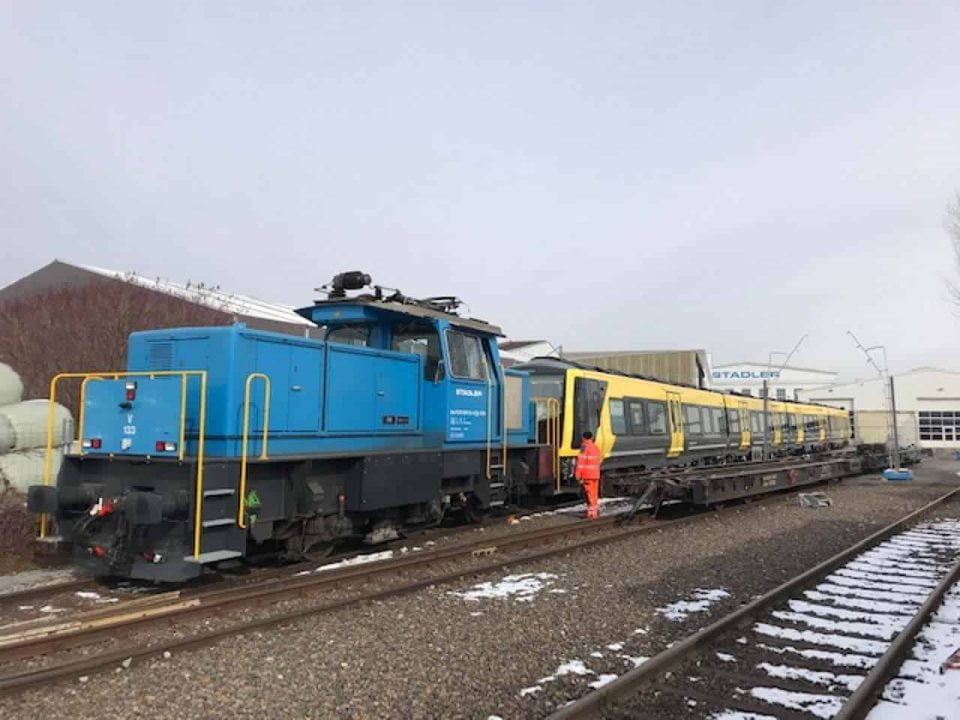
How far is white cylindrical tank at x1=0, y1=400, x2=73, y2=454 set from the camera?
11703 mm

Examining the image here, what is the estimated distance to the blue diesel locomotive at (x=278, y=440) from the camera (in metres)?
7.20

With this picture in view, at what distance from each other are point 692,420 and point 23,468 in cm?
1626

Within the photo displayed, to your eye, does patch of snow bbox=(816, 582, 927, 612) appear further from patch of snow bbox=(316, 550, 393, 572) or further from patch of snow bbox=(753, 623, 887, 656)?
patch of snow bbox=(316, 550, 393, 572)

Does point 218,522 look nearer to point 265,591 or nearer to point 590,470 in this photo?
point 265,591

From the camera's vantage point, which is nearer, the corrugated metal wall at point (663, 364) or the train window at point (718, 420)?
the train window at point (718, 420)

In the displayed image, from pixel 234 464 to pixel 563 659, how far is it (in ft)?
12.5

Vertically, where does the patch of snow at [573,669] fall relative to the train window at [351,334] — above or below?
below

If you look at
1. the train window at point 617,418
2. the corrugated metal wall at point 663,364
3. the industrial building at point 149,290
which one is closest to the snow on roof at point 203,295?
the industrial building at point 149,290

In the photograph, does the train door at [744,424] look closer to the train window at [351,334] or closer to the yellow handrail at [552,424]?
the yellow handrail at [552,424]

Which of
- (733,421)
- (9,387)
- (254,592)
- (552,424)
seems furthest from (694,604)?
(733,421)

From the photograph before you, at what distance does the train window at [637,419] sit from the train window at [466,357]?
248 inches

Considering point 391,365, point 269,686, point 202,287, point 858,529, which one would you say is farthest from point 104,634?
point 202,287

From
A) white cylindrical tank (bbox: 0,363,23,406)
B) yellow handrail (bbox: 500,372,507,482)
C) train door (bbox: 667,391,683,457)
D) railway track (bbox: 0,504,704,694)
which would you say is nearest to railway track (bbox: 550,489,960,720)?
railway track (bbox: 0,504,704,694)

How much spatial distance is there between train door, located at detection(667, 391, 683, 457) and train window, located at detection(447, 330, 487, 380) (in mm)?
8871
